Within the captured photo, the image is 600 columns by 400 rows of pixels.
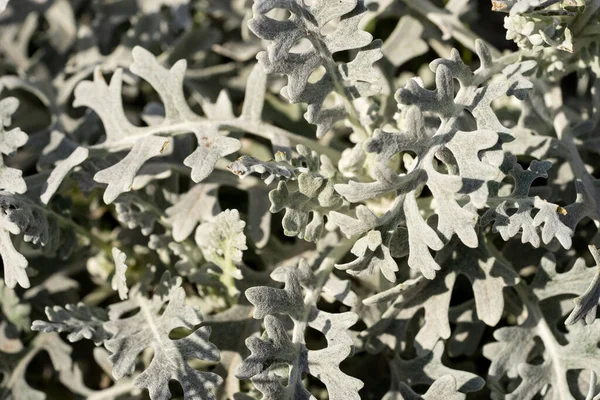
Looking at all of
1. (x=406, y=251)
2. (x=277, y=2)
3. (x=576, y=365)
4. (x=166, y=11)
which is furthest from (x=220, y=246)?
(x=166, y=11)

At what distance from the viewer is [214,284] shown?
1.99 m

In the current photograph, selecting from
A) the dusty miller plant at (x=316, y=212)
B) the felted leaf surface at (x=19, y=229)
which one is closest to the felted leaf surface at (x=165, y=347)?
the dusty miller plant at (x=316, y=212)

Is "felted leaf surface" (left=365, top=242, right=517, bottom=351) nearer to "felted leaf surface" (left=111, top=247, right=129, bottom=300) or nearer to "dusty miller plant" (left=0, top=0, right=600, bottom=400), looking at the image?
"dusty miller plant" (left=0, top=0, right=600, bottom=400)

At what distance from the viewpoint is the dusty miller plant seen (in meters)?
1.66

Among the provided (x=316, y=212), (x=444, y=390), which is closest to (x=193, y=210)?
(x=316, y=212)

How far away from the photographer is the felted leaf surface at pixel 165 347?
1.70 meters

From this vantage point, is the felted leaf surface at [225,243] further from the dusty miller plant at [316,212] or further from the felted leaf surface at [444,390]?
the felted leaf surface at [444,390]

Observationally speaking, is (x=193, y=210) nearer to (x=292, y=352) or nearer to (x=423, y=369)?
(x=292, y=352)

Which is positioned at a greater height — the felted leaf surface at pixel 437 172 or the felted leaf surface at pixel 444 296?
the felted leaf surface at pixel 437 172

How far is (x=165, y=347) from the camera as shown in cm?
178

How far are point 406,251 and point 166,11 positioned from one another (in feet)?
4.55

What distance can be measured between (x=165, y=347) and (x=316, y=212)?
1.63 ft

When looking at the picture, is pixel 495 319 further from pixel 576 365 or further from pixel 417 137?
pixel 417 137

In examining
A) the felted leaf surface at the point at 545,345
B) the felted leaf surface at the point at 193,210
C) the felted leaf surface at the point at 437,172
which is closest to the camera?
the felted leaf surface at the point at 437,172
